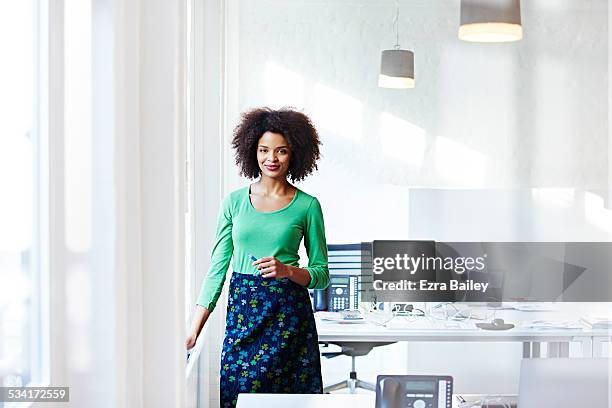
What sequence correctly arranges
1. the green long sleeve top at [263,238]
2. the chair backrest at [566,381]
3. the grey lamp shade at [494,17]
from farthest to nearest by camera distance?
the grey lamp shade at [494,17] < the green long sleeve top at [263,238] < the chair backrest at [566,381]

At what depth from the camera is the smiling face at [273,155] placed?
10.5 feet

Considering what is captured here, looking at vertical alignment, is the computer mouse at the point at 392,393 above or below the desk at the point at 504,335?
above

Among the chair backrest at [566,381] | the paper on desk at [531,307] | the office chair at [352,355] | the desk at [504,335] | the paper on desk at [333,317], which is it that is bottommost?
the office chair at [352,355]

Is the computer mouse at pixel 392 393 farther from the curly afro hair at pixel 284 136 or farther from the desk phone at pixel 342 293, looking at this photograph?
the desk phone at pixel 342 293

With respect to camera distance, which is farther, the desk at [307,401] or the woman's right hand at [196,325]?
the woman's right hand at [196,325]

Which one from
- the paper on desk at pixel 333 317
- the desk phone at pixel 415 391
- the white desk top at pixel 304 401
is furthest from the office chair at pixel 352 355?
the desk phone at pixel 415 391

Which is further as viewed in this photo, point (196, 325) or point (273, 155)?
point (273, 155)

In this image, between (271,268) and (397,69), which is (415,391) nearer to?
(271,268)

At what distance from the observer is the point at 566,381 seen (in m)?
1.87

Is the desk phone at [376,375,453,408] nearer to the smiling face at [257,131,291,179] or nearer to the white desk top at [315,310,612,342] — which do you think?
the smiling face at [257,131,291,179]

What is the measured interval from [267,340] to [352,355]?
1.02 meters

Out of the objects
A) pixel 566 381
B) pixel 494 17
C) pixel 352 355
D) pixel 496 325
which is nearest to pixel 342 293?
pixel 352 355

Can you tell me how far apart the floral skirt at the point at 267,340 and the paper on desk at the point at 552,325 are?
4.45ft

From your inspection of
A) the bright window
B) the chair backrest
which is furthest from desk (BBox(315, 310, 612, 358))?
the bright window
